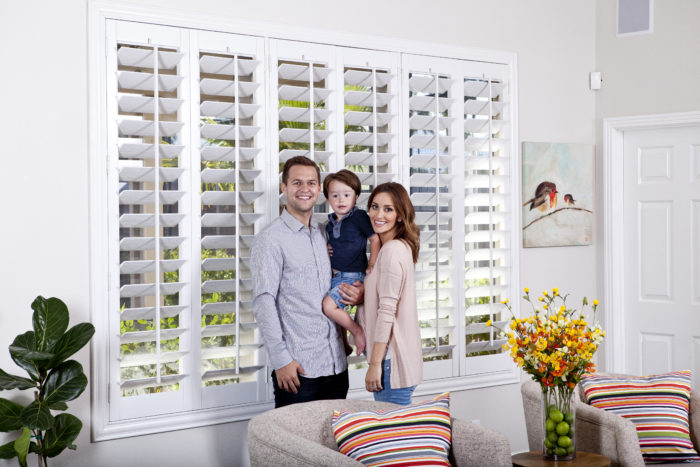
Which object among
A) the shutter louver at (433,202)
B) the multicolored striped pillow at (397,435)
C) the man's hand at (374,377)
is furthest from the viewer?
the shutter louver at (433,202)

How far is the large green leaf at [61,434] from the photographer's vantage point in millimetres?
2857

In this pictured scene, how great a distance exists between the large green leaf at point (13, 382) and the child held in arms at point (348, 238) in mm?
1290

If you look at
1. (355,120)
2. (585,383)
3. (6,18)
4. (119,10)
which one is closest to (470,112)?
(355,120)

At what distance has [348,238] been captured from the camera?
11.1 ft

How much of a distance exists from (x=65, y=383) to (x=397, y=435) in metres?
1.36

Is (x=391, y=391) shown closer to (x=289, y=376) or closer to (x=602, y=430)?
(x=289, y=376)

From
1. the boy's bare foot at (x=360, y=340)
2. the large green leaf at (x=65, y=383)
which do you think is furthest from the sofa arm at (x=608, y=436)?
the large green leaf at (x=65, y=383)

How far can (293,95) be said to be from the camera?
11.9 ft

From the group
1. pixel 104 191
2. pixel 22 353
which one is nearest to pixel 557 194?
pixel 104 191

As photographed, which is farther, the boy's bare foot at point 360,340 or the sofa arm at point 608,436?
the boy's bare foot at point 360,340

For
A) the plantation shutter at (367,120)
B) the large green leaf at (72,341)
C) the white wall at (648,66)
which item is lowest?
the large green leaf at (72,341)

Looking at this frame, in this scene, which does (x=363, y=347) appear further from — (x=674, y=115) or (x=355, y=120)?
(x=674, y=115)

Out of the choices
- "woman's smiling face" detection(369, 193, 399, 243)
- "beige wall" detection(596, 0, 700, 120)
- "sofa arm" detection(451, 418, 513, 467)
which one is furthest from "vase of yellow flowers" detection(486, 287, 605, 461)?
"beige wall" detection(596, 0, 700, 120)

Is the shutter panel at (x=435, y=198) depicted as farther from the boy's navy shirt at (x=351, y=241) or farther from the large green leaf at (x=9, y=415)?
the large green leaf at (x=9, y=415)
